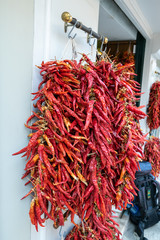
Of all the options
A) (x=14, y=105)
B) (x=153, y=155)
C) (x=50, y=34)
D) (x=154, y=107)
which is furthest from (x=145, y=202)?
(x=50, y=34)

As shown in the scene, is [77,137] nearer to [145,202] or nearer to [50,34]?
[50,34]

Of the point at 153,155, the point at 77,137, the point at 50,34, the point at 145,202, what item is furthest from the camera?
the point at 153,155

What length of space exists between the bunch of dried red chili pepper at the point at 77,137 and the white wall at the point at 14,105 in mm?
126

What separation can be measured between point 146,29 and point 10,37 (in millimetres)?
2103

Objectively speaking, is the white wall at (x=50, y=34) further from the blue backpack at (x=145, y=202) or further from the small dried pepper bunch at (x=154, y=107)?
the small dried pepper bunch at (x=154, y=107)

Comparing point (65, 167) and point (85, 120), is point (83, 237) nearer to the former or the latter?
point (65, 167)

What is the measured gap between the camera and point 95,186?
763 millimetres

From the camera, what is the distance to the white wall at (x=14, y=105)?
0.83m

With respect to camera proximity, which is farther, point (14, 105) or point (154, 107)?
point (154, 107)

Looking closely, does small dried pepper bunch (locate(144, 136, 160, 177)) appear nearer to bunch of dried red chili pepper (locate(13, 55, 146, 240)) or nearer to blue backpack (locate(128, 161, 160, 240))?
blue backpack (locate(128, 161, 160, 240))

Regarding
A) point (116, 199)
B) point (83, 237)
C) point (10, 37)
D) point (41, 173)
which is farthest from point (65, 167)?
point (10, 37)

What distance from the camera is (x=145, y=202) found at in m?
2.15

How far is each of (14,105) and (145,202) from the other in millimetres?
1937

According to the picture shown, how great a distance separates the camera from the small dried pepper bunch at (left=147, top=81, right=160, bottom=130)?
9.34 feet
